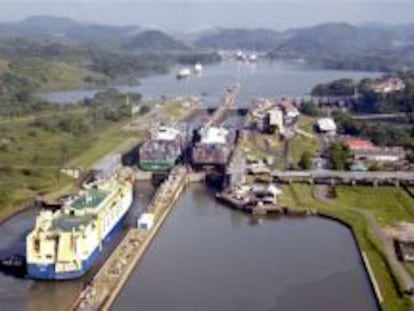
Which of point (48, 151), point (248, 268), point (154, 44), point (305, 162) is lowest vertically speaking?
point (154, 44)

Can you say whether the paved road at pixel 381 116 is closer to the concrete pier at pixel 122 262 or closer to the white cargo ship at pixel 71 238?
the concrete pier at pixel 122 262

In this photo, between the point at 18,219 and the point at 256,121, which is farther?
the point at 256,121

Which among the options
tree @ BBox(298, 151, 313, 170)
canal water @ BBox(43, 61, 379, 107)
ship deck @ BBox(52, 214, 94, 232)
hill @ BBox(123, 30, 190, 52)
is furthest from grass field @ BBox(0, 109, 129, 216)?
hill @ BBox(123, 30, 190, 52)

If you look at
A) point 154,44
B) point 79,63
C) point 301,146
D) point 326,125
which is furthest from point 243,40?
point 301,146

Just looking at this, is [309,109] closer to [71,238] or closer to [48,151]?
[48,151]

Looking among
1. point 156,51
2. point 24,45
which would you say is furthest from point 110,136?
point 156,51

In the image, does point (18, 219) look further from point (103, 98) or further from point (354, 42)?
point (354, 42)

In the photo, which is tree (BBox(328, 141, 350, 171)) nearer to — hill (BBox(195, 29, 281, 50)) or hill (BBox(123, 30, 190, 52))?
hill (BBox(123, 30, 190, 52))
